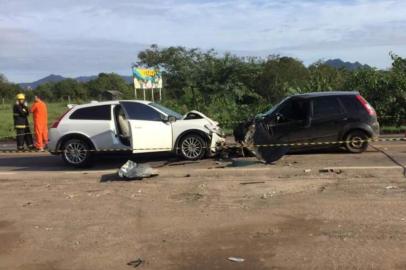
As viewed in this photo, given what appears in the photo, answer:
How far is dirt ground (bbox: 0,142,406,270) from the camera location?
6.36 meters

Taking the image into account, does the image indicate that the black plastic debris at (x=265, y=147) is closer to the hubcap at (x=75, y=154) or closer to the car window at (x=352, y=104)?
the car window at (x=352, y=104)

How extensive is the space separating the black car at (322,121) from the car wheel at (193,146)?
1.03 m

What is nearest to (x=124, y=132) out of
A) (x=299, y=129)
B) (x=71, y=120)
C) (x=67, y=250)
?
(x=71, y=120)

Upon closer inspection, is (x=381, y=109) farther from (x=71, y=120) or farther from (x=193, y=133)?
(x=71, y=120)

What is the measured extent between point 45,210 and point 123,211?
1.29 m

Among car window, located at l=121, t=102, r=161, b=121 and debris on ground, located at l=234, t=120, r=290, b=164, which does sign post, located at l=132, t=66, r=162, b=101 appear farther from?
debris on ground, located at l=234, t=120, r=290, b=164

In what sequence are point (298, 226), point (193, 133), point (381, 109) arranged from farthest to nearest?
point (381, 109)
point (193, 133)
point (298, 226)

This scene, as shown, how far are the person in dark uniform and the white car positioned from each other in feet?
17.0

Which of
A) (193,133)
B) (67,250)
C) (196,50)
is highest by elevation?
(196,50)

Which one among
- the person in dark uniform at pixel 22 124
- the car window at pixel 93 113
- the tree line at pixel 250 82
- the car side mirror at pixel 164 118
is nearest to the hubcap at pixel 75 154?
the car window at pixel 93 113

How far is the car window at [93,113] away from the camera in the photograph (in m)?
13.9

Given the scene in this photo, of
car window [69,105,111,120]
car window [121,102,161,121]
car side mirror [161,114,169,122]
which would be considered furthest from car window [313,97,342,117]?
car window [69,105,111,120]

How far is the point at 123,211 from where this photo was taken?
8.70m

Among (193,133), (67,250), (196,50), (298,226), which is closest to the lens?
(67,250)
